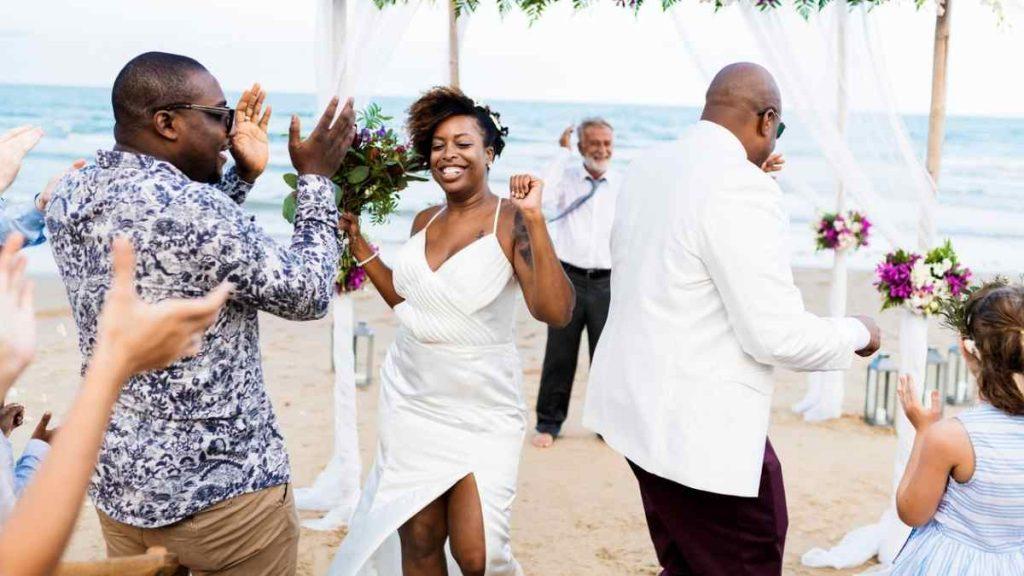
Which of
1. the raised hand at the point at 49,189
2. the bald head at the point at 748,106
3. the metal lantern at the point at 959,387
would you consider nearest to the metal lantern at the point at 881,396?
the metal lantern at the point at 959,387

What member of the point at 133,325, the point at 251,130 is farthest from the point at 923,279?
the point at 133,325

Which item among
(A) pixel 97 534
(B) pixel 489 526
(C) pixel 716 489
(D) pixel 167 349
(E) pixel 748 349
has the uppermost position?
(D) pixel 167 349

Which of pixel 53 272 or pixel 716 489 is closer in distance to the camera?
pixel 716 489

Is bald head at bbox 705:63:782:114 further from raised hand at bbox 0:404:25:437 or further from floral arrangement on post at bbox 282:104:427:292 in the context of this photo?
raised hand at bbox 0:404:25:437

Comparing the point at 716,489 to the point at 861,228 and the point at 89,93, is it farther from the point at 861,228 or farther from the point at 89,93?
the point at 89,93

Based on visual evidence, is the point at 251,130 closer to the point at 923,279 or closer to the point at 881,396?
the point at 923,279

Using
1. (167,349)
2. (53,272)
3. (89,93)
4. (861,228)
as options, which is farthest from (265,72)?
(167,349)

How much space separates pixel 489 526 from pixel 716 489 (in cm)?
110

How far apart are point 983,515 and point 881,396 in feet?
15.9

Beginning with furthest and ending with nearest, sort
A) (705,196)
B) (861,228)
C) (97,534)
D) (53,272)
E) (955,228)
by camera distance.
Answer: (955,228)
(53,272)
(861,228)
(97,534)
(705,196)

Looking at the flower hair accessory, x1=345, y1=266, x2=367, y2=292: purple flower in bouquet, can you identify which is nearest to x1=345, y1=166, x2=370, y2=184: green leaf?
the flower hair accessory

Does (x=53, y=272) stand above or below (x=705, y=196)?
below

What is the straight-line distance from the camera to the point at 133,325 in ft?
4.84

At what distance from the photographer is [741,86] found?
3.42 metres
